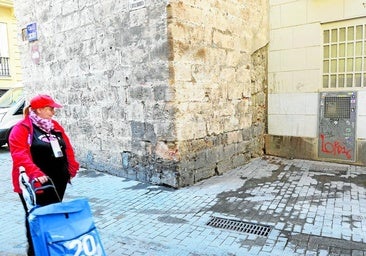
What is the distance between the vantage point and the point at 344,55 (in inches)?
234

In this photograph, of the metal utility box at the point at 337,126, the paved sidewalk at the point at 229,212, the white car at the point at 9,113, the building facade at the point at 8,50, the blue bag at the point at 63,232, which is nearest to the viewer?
the blue bag at the point at 63,232

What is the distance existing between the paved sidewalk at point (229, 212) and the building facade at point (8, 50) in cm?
1105

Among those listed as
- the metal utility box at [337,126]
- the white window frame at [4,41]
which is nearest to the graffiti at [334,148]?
the metal utility box at [337,126]

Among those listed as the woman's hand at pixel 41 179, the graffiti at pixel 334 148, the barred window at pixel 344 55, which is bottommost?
the graffiti at pixel 334 148

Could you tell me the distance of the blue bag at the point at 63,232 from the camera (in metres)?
2.17

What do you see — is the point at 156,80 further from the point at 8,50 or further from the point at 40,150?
the point at 8,50

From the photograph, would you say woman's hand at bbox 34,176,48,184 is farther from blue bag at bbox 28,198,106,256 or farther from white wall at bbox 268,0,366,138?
white wall at bbox 268,0,366,138

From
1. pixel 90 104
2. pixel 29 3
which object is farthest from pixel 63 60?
pixel 29 3

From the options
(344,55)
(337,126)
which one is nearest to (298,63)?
(344,55)

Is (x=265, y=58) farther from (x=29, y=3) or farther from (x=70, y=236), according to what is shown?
(x=70, y=236)

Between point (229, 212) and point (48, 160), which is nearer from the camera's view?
point (48, 160)

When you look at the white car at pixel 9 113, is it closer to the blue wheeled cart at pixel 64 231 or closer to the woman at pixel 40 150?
the woman at pixel 40 150

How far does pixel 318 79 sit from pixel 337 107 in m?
0.63

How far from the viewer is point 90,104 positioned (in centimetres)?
591
